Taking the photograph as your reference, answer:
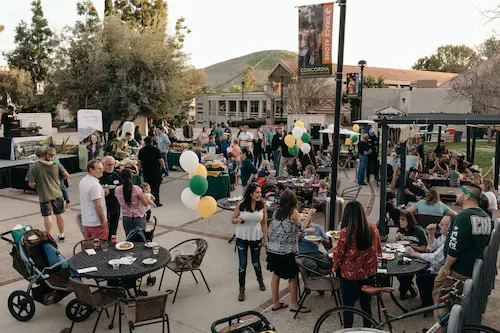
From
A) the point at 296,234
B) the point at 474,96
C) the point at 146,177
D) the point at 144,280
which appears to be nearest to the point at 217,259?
the point at 144,280

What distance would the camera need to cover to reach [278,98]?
169 feet

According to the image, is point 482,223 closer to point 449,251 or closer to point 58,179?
point 449,251

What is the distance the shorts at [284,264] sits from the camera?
5172 millimetres

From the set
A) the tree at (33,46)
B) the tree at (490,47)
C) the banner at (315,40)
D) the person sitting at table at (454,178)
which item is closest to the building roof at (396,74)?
the tree at (33,46)

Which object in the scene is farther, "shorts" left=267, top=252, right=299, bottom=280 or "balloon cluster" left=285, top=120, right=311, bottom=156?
"balloon cluster" left=285, top=120, right=311, bottom=156

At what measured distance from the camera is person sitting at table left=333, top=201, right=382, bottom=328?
4.18m

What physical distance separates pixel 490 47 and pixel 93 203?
22456 millimetres

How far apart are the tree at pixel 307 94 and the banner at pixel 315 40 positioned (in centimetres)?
3435

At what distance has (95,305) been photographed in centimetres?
459

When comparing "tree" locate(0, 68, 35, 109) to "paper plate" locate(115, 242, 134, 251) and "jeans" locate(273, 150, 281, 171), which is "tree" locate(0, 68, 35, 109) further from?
"paper plate" locate(115, 242, 134, 251)

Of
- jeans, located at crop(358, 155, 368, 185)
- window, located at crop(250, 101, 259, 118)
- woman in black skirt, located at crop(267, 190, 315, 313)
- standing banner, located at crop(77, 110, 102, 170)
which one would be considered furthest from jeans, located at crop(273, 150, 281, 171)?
window, located at crop(250, 101, 259, 118)

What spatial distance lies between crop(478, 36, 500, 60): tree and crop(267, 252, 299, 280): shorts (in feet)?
61.5

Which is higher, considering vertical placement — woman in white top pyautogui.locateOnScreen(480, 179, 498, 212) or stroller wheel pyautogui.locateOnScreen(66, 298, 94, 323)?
woman in white top pyautogui.locateOnScreen(480, 179, 498, 212)

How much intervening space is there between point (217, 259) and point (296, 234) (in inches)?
98.8
